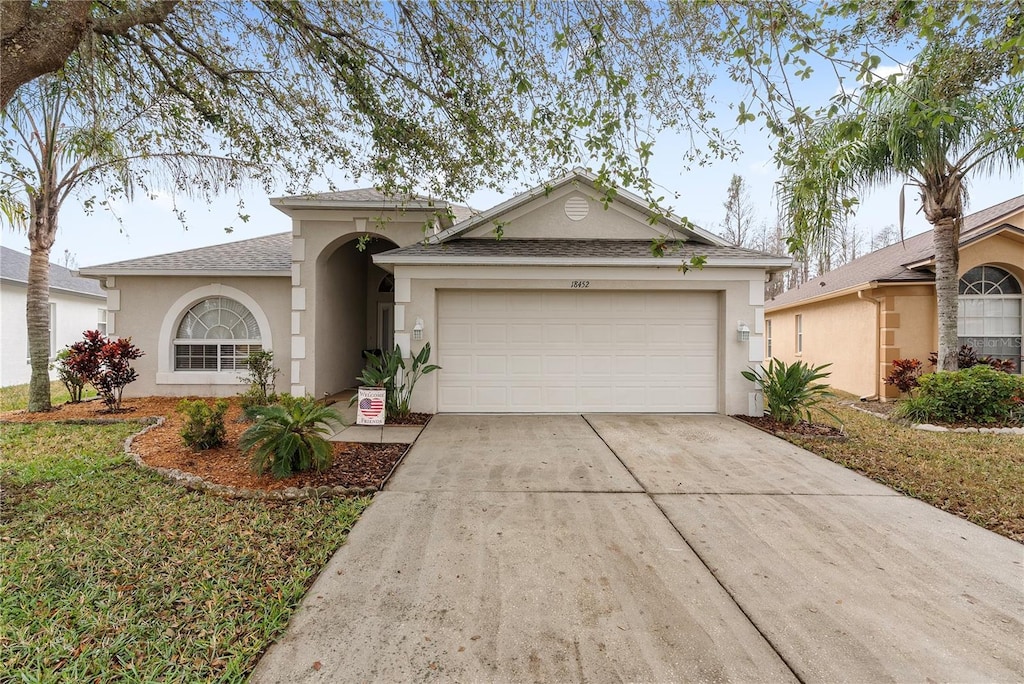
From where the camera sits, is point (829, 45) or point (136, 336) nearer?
point (829, 45)

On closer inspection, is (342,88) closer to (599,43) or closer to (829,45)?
(599,43)

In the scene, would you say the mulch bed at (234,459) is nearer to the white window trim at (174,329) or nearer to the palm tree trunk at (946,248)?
the white window trim at (174,329)

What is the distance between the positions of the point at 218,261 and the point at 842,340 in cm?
1614

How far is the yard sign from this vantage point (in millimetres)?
7035

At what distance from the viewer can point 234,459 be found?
527 cm

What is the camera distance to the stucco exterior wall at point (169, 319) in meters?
9.46

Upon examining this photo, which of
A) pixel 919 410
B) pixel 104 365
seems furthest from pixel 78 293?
pixel 919 410

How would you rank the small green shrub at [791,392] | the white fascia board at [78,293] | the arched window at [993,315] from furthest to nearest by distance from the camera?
1. the white fascia board at [78,293]
2. the arched window at [993,315]
3. the small green shrub at [791,392]

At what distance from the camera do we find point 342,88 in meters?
5.57

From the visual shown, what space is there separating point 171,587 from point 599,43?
5.70m

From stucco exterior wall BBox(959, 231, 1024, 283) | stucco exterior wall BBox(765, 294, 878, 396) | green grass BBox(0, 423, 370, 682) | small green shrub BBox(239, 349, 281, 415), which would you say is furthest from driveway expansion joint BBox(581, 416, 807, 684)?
stucco exterior wall BBox(959, 231, 1024, 283)

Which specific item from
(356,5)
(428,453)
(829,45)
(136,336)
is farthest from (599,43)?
(136,336)

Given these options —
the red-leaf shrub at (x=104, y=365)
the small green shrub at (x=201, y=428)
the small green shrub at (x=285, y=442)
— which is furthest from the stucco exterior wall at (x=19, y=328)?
the small green shrub at (x=285, y=442)

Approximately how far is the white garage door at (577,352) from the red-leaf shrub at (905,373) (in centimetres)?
521
